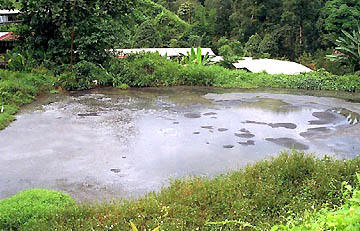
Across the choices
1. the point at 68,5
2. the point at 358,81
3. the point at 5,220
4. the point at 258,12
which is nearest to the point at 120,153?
the point at 5,220

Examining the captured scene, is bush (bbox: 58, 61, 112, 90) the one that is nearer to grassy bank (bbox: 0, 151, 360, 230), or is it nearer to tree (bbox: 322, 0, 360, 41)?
grassy bank (bbox: 0, 151, 360, 230)

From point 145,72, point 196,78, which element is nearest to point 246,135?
point 196,78

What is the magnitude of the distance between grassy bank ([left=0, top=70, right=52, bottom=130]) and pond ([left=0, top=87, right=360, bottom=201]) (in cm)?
36

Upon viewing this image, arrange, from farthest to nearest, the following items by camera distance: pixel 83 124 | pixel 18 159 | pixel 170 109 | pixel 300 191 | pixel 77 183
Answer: pixel 170 109 → pixel 83 124 → pixel 18 159 → pixel 77 183 → pixel 300 191

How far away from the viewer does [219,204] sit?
5723mm

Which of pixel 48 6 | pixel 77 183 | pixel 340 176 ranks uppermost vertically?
pixel 48 6

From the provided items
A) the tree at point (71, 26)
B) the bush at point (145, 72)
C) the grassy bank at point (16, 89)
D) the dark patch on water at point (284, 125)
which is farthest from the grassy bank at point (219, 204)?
the tree at point (71, 26)

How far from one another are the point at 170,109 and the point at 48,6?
756cm

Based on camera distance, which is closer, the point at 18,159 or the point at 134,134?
the point at 18,159

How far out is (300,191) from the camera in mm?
6070

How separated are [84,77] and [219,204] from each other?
1081 cm

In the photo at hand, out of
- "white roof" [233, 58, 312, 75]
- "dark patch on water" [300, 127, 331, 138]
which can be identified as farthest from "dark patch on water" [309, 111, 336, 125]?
"white roof" [233, 58, 312, 75]

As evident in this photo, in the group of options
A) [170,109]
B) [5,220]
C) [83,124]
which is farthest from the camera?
[170,109]

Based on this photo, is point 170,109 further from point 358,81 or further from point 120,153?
point 358,81
